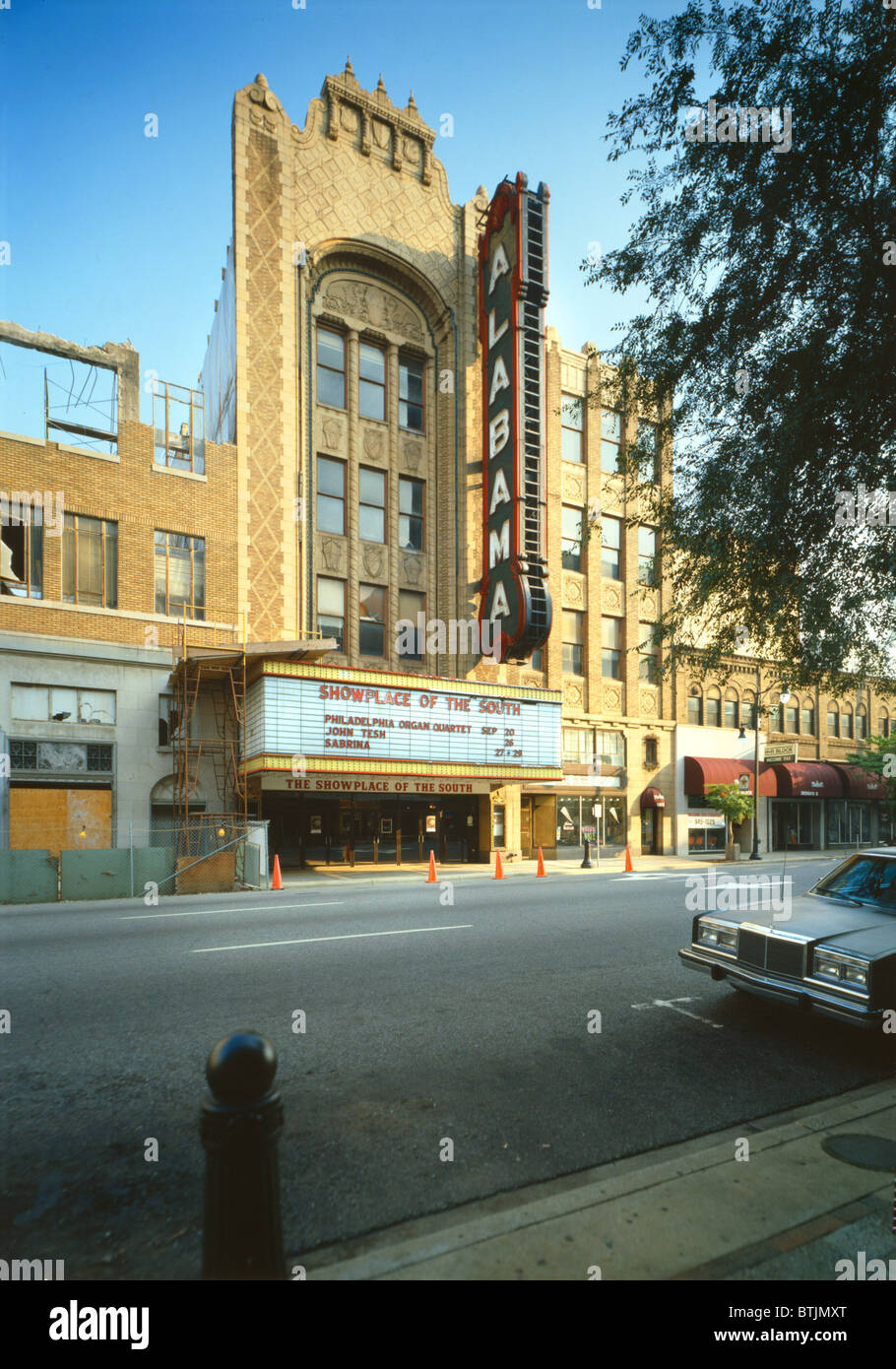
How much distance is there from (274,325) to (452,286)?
7661 millimetres

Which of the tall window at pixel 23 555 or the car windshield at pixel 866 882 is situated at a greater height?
the tall window at pixel 23 555

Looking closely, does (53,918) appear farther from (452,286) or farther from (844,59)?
(452,286)

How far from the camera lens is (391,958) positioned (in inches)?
346

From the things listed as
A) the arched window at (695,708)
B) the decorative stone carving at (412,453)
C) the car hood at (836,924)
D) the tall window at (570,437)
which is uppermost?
the tall window at (570,437)

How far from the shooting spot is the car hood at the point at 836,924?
221 inches

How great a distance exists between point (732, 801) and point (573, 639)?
29.0ft

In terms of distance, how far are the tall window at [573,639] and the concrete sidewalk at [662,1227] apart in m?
27.1

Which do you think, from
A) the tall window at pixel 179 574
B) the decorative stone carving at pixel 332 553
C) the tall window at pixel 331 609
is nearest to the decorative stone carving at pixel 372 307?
the decorative stone carving at pixel 332 553

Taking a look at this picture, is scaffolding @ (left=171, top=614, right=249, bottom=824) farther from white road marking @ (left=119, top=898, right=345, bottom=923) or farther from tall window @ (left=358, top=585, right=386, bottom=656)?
white road marking @ (left=119, top=898, right=345, bottom=923)

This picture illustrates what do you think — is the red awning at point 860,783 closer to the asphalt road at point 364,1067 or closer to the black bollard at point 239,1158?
the asphalt road at point 364,1067

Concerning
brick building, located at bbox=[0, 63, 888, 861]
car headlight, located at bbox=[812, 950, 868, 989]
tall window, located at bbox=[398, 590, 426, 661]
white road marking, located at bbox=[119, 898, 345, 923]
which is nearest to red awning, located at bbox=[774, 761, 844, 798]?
brick building, located at bbox=[0, 63, 888, 861]

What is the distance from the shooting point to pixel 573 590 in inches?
1229

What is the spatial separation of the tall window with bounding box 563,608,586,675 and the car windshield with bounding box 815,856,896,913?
930 inches
